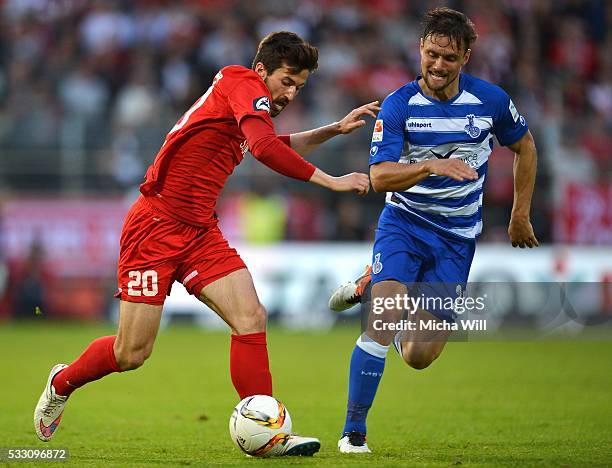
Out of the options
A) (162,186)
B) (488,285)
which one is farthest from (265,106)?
(488,285)

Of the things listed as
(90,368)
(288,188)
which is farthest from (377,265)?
(288,188)

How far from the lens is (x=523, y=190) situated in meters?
7.08

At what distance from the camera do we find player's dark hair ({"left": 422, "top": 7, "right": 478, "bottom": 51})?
255 inches

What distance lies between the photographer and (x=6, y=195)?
54.8 feet

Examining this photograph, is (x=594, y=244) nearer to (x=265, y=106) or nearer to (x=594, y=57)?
(x=594, y=57)

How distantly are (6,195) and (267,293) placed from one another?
436cm

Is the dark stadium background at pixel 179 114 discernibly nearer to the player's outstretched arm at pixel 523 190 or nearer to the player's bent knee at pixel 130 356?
the player's outstretched arm at pixel 523 190

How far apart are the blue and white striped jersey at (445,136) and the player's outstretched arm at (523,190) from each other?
0.35 ft

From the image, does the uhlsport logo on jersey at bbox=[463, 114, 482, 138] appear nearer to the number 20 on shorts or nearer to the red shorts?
the red shorts

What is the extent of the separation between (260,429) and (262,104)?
6.04ft

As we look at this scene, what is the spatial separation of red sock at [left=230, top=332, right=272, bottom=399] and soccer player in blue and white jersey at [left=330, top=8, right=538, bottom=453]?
1.79 ft

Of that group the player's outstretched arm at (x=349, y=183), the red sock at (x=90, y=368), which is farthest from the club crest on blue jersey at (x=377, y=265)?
the red sock at (x=90, y=368)

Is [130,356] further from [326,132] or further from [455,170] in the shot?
[455,170]

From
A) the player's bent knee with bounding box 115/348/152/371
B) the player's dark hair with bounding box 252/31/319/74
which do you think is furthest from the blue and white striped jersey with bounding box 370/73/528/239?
the player's bent knee with bounding box 115/348/152/371
